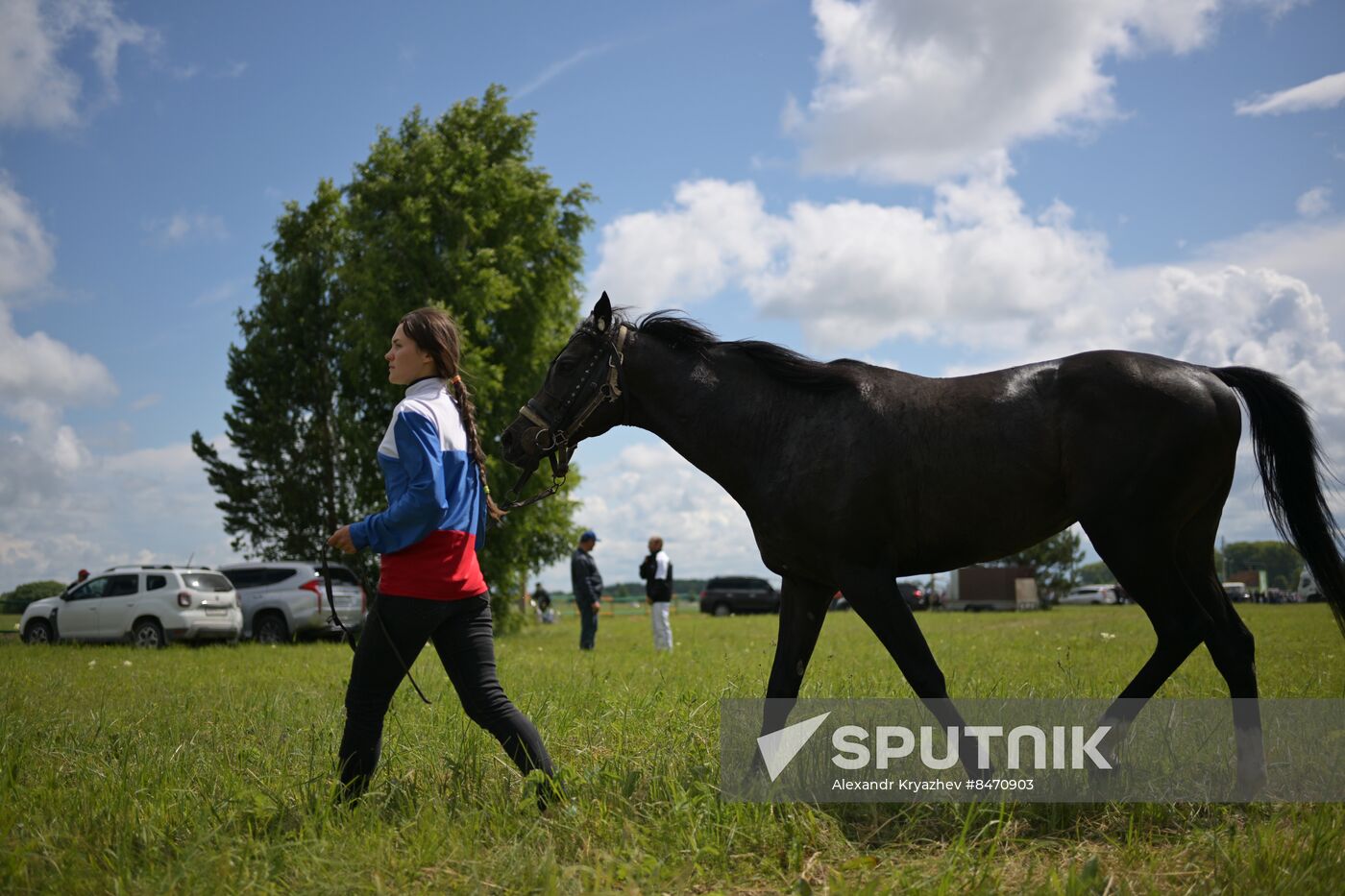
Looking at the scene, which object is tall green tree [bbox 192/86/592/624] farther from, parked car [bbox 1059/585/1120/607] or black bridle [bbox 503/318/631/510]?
parked car [bbox 1059/585/1120/607]

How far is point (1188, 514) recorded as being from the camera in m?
4.43

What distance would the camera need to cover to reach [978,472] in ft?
14.4

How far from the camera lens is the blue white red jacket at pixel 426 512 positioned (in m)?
3.84

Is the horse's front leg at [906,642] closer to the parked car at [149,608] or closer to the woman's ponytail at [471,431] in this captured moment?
the woman's ponytail at [471,431]

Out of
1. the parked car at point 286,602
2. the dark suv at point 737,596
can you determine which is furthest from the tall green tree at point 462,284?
the dark suv at point 737,596

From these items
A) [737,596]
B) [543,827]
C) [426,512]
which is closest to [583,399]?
[426,512]

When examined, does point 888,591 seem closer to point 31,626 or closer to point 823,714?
point 823,714

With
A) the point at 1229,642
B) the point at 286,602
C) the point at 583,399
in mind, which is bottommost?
the point at 286,602

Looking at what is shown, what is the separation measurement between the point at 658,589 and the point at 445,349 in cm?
1275

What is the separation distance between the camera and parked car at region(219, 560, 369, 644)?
814 inches

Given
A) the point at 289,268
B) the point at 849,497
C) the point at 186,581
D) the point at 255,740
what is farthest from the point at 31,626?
the point at 849,497

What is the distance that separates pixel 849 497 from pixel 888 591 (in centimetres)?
45

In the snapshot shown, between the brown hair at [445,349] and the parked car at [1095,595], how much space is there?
63373mm

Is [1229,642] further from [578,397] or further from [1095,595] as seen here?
[1095,595]
